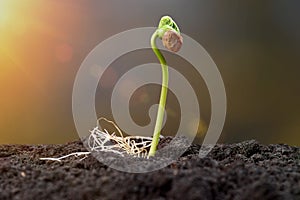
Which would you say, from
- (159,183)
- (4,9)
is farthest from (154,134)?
(4,9)

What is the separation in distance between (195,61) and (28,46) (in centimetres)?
51

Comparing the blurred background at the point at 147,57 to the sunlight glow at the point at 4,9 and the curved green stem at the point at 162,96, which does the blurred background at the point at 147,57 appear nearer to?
the sunlight glow at the point at 4,9

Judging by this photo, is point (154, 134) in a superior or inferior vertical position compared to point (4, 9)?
inferior

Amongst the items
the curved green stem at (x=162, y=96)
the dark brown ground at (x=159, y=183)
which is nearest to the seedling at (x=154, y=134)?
the curved green stem at (x=162, y=96)

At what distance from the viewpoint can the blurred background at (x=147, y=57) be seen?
3.91 ft

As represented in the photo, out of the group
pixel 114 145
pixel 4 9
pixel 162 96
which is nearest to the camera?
pixel 162 96

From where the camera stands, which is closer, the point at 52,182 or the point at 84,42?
the point at 52,182

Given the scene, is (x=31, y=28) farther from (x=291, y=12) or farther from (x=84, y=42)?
(x=291, y=12)

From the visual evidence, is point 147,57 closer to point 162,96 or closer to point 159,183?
point 162,96

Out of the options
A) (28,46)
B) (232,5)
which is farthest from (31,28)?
(232,5)

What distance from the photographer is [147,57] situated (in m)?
1.23

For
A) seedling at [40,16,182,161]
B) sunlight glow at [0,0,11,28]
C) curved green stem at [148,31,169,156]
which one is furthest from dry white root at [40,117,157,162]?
sunlight glow at [0,0,11,28]

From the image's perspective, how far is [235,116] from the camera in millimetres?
1245

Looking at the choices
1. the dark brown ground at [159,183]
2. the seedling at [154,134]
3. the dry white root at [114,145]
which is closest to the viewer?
the dark brown ground at [159,183]
